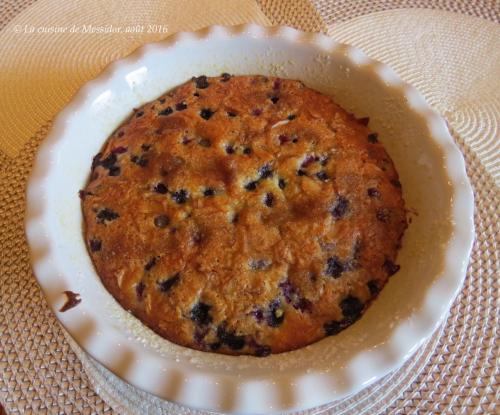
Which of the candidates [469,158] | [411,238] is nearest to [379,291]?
[411,238]

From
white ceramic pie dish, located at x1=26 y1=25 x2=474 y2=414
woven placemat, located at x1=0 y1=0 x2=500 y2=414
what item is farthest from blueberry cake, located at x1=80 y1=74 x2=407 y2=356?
woven placemat, located at x1=0 y1=0 x2=500 y2=414

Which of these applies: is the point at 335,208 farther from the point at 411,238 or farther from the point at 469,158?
the point at 469,158

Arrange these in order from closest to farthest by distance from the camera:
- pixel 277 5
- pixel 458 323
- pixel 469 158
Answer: pixel 458 323
pixel 469 158
pixel 277 5

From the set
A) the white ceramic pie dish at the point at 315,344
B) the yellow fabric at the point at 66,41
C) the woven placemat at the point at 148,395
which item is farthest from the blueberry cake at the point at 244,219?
the yellow fabric at the point at 66,41

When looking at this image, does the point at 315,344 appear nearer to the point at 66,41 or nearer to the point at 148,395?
the point at 148,395

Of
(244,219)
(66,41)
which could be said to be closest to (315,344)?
(244,219)
